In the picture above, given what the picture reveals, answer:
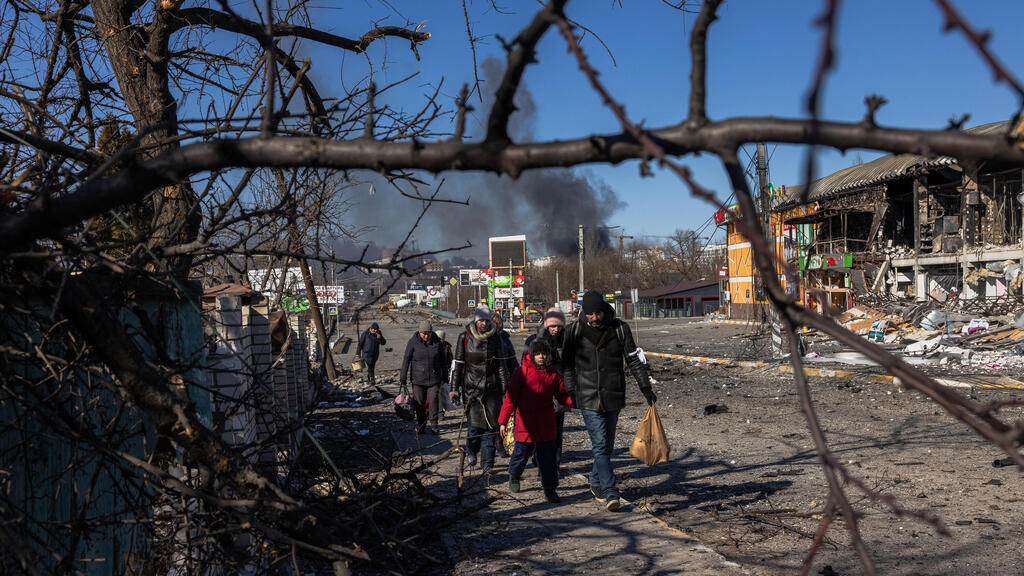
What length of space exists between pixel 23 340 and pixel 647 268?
3749 inches

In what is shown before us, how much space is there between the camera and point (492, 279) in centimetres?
5244

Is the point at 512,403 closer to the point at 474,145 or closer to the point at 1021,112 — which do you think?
the point at 474,145

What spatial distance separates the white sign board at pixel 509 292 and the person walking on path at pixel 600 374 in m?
38.4

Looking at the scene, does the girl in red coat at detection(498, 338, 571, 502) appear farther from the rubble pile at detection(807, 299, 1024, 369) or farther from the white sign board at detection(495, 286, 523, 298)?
the white sign board at detection(495, 286, 523, 298)

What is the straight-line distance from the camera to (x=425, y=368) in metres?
10.1

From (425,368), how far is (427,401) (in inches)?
21.6

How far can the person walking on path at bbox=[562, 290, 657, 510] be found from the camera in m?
6.64

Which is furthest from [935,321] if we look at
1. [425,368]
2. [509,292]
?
[509,292]

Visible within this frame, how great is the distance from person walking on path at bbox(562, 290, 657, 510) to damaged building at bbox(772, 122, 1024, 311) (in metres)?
16.0

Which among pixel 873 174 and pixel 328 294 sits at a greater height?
pixel 873 174

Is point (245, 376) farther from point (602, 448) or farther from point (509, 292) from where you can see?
point (509, 292)

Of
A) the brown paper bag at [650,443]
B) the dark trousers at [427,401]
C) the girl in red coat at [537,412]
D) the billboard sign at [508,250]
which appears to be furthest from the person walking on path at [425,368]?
the billboard sign at [508,250]

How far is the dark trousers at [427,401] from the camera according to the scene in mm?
10242

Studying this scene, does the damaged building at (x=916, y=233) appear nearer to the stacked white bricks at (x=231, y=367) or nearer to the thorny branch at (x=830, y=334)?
the stacked white bricks at (x=231, y=367)
